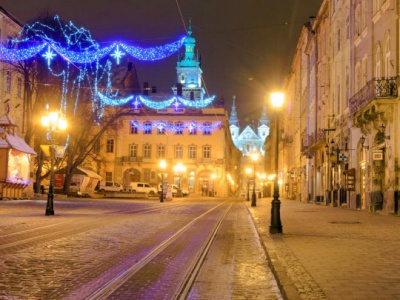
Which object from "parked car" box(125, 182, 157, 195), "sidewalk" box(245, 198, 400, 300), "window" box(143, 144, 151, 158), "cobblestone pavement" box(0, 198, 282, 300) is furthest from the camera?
"window" box(143, 144, 151, 158)

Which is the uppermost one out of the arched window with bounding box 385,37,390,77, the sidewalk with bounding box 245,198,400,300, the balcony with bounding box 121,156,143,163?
the arched window with bounding box 385,37,390,77

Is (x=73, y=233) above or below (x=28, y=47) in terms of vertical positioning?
below

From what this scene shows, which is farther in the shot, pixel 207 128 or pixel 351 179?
pixel 207 128

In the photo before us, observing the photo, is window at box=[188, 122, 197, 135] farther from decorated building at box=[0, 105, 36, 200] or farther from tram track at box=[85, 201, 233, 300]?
tram track at box=[85, 201, 233, 300]

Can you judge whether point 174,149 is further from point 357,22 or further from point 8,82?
point 357,22

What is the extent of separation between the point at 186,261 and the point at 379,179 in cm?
1779

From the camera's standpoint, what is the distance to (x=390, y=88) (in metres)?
22.6

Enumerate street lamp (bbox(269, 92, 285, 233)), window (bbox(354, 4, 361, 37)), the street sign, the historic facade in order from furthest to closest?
the street sign
window (bbox(354, 4, 361, 37))
the historic facade
street lamp (bbox(269, 92, 285, 233))

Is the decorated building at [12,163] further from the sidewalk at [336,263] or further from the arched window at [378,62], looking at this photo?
the sidewalk at [336,263]

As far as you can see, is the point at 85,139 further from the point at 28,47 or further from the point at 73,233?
the point at 73,233

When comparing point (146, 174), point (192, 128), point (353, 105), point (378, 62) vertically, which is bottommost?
point (146, 174)

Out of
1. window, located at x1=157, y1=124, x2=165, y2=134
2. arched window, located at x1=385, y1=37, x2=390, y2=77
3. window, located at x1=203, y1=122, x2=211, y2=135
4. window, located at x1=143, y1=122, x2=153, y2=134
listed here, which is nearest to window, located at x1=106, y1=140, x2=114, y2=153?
window, located at x1=143, y1=122, x2=153, y2=134

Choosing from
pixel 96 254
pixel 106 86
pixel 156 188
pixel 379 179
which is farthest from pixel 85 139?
pixel 96 254

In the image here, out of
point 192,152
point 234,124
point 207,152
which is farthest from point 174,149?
point 234,124
